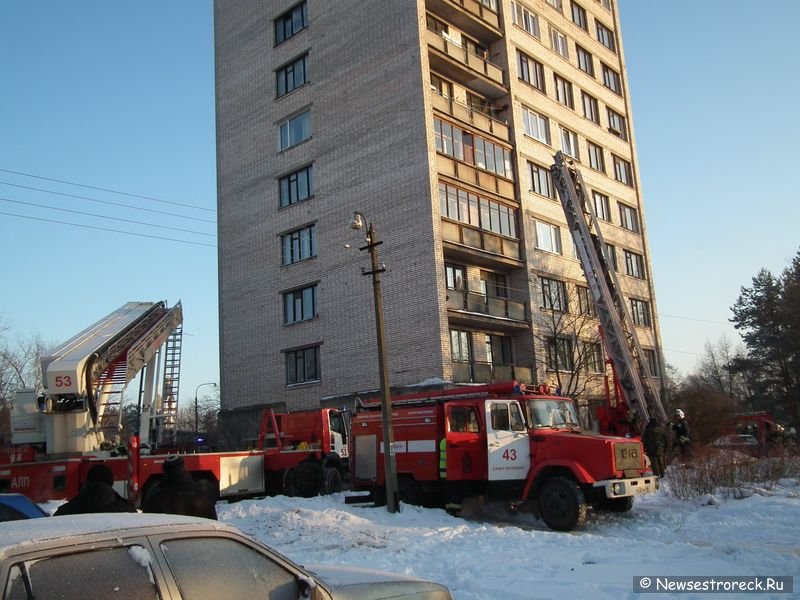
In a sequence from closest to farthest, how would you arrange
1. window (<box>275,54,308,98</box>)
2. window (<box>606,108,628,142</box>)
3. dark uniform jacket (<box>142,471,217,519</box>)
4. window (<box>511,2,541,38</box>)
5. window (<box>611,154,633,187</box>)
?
dark uniform jacket (<box>142,471,217,519</box>)
window (<box>275,54,308,98</box>)
window (<box>511,2,541,38</box>)
window (<box>611,154,633,187</box>)
window (<box>606,108,628,142</box>)

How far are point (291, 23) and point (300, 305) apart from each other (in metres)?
13.5

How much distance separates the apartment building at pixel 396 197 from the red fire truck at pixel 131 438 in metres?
6.82

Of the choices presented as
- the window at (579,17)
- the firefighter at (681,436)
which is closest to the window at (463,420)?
→ the firefighter at (681,436)

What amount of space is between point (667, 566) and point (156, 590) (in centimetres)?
704

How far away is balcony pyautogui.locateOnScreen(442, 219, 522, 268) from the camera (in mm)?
26422

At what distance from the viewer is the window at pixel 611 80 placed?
135 ft

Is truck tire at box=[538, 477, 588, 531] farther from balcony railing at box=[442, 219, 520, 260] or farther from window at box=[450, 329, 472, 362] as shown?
balcony railing at box=[442, 219, 520, 260]

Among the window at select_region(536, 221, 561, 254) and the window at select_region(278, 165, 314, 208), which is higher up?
the window at select_region(278, 165, 314, 208)

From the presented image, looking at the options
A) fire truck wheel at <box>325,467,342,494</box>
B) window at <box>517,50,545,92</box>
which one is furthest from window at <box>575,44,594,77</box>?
fire truck wheel at <box>325,467,342,494</box>

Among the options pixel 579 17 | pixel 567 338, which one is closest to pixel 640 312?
pixel 567 338

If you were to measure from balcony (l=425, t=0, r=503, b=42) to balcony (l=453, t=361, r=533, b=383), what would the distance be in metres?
14.9

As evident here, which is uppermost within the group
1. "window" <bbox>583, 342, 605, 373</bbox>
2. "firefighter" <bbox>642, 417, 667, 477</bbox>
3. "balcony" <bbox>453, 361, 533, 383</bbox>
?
"window" <bbox>583, 342, 605, 373</bbox>

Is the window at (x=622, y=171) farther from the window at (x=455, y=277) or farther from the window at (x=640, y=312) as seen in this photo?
Answer: the window at (x=455, y=277)

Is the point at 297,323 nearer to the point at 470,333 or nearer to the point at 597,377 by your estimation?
the point at 470,333
